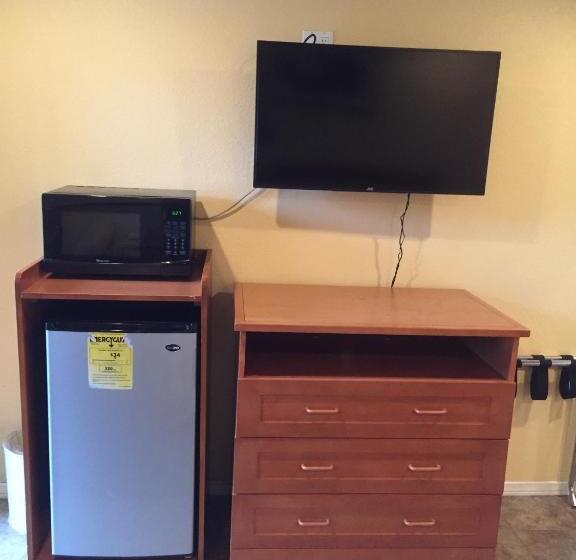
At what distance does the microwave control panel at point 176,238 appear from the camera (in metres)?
1.88

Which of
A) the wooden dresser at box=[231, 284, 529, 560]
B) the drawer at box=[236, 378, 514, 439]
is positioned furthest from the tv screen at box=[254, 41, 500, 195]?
the drawer at box=[236, 378, 514, 439]

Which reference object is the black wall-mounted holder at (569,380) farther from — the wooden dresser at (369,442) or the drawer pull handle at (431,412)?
the drawer pull handle at (431,412)

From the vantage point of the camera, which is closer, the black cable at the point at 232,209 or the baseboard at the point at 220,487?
the black cable at the point at 232,209

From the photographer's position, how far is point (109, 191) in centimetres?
196

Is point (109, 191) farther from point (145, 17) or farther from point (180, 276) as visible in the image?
point (145, 17)

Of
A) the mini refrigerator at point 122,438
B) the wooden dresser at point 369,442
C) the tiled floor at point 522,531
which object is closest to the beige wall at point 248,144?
the tiled floor at point 522,531

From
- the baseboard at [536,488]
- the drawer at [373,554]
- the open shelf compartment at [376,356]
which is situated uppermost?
the open shelf compartment at [376,356]

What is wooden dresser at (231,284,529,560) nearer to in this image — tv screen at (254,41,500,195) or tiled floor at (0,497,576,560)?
tiled floor at (0,497,576,560)

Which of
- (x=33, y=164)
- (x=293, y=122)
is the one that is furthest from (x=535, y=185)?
(x=33, y=164)

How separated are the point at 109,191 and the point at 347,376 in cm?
99

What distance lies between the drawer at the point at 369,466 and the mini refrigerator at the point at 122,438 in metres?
0.21

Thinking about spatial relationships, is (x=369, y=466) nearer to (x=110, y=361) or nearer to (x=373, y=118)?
(x=110, y=361)

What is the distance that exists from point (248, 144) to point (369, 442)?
1135 mm

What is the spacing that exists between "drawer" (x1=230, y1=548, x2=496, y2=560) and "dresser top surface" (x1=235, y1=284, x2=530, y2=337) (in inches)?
28.7
